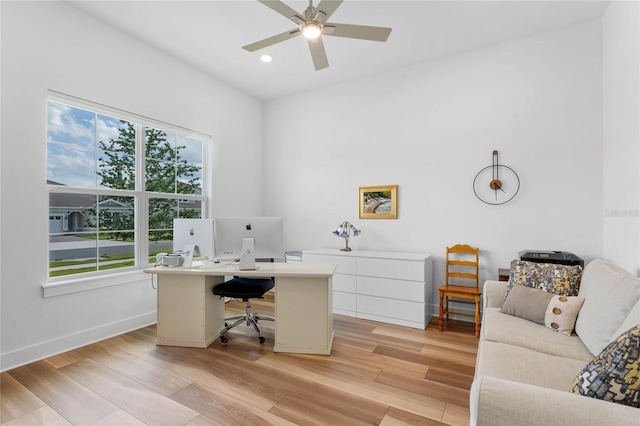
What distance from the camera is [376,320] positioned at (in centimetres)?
367

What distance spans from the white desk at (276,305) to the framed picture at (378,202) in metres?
1.52

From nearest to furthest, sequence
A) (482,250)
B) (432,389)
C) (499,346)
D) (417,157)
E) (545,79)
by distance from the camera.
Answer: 1. (499,346)
2. (432,389)
3. (545,79)
4. (482,250)
5. (417,157)

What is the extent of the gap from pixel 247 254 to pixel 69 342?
1.83 m

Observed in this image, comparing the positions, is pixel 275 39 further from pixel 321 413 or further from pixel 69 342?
pixel 69 342

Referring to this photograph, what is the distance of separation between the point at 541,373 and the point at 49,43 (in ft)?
14.5

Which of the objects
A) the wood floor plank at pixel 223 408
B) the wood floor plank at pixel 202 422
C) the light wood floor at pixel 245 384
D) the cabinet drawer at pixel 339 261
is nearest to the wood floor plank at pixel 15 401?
the light wood floor at pixel 245 384

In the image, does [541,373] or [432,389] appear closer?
[541,373]

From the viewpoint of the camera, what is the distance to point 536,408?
1.02 m

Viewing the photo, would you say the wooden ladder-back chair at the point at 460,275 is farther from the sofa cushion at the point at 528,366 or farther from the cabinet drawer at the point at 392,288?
the sofa cushion at the point at 528,366

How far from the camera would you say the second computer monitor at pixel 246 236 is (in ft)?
9.57

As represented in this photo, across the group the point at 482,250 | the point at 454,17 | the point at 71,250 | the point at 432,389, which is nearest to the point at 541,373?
the point at 432,389

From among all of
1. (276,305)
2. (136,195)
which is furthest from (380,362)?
(136,195)

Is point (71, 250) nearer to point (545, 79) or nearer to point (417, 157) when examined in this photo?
point (417, 157)

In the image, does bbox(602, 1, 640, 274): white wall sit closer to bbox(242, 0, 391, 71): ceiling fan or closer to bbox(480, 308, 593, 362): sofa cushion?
bbox(480, 308, 593, 362): sofa cushion
